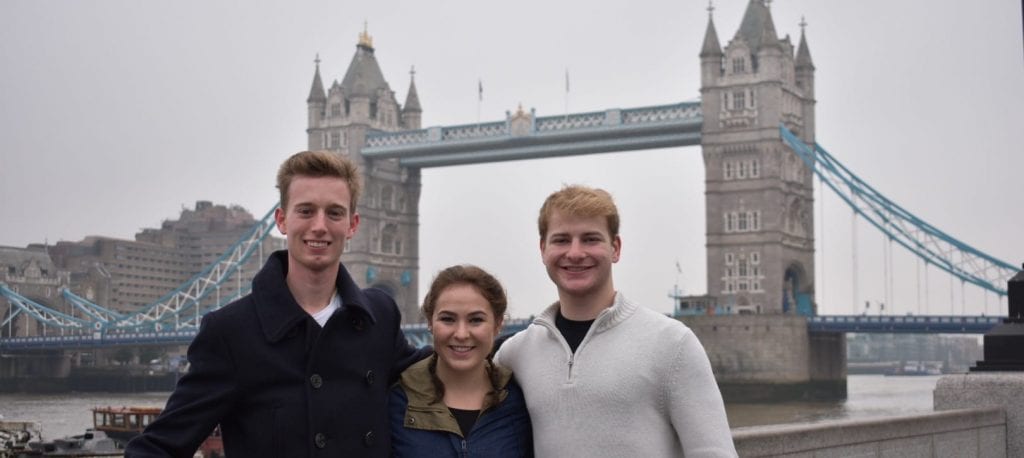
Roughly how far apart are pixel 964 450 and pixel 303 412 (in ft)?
13.1

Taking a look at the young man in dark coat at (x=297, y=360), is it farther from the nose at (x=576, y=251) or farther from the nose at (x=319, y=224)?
the nose at (x=576, y=251)

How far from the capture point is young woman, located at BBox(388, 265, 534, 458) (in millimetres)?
2561

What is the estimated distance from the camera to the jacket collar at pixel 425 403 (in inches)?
101

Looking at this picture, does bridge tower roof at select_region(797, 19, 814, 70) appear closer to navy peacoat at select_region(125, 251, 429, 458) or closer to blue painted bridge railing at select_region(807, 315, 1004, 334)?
blue painted bridge railing at select_region(807, 315, 1004, 334)

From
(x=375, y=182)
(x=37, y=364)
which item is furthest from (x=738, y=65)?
(x=37, y=364)

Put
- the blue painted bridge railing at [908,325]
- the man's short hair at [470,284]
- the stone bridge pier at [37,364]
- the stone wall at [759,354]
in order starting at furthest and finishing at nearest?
1. the stone bridge pier at [37,364]
2. the stone wall at [759,354]
3. the blue painted bridge railing at [908,325]
4. the man's short hair at [470,284]

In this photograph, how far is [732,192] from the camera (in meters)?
39.1

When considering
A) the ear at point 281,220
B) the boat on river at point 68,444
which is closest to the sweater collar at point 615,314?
the ear at point 281,220

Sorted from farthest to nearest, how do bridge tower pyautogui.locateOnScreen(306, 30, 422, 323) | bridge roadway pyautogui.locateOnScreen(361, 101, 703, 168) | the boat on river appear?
bridge tower pyautogui.locateOnScreen(306, 30, 422, 323) → bridge roadway pyautogui.locateOnScreen(361, 101, 703, 168) → the boat on river

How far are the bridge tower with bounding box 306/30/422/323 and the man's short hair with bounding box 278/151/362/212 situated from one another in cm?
4282

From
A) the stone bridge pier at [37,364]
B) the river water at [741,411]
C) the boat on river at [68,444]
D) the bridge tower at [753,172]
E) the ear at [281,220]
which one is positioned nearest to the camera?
the ear at [281,220]

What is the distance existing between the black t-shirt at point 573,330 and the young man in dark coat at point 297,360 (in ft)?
1.24

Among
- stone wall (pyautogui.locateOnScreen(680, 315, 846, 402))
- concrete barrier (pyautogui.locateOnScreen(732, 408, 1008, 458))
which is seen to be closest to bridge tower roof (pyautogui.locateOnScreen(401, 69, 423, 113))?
stone wall (pyautogui.locateOnScreen(680, 315, 846, 402))

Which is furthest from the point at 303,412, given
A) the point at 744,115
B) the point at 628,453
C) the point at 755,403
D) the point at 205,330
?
the point at 744,115
